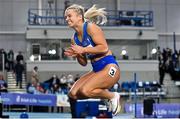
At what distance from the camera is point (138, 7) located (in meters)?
37.3

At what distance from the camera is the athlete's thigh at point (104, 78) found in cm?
487

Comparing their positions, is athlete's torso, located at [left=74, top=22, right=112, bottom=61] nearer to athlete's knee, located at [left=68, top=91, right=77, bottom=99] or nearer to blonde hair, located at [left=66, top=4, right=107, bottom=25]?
blonde hair, located at [left=66, top=4, right=107, bottom=25]

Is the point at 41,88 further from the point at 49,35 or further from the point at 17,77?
the point at 49,35

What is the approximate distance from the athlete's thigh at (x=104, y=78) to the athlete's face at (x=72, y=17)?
628mm

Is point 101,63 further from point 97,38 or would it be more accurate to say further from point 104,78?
point 97,38

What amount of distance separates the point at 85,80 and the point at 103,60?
310mm

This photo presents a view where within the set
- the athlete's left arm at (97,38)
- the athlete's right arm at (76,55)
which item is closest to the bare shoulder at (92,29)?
the athlete's left arm at (97,38)

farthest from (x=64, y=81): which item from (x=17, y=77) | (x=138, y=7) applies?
(x=138, y=7)

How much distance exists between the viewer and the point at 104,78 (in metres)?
4.90

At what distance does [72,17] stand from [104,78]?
2.59 ft

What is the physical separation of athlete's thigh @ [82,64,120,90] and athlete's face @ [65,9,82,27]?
2.06 ft

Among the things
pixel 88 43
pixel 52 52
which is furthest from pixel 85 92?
pixel 52 52

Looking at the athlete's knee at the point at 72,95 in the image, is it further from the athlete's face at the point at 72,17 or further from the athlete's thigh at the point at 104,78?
the athlete's face at the point at 72,17

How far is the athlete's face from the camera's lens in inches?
194
